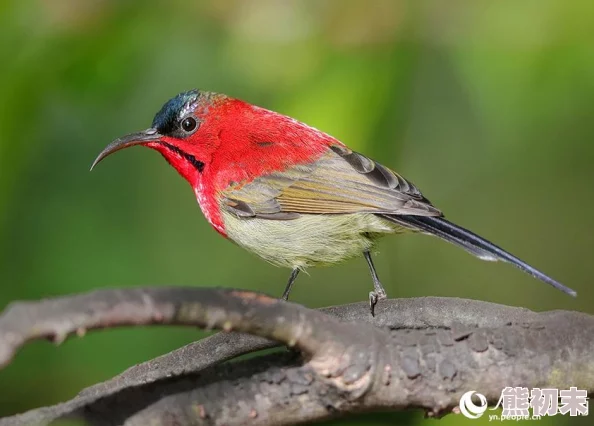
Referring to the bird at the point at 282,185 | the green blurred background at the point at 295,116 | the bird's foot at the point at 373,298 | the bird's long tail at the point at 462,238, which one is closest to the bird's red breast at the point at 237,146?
the bird at the point at 282,185

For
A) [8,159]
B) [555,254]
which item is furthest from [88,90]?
[555,254]

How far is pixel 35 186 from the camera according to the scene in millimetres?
4742

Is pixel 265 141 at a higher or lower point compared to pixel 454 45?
lower

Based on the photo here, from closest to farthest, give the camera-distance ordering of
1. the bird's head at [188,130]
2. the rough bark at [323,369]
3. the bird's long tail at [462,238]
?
1. the rough bark at [323,369]
2. the bird's long tail at [462,238]
3. the bird's head at [188,130]

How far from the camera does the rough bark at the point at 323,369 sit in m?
2.41

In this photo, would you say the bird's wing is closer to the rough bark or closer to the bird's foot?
the bird's foot

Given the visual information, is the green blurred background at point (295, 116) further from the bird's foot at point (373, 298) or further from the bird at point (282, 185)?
the bird's foot at point (373, 298)

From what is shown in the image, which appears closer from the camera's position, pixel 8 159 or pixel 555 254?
pixel 8 159

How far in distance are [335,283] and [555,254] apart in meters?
1.68

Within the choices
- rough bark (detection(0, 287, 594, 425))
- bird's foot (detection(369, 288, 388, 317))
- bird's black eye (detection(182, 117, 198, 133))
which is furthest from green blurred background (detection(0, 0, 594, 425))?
rough bark (detection(0, 287, 594, 425))

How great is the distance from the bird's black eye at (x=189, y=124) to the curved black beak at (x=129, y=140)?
0.45 ft

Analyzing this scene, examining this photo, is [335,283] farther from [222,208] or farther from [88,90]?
[88,90]

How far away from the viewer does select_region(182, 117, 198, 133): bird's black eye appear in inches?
181

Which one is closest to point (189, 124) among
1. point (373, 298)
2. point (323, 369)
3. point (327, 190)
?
point (327, 190)
